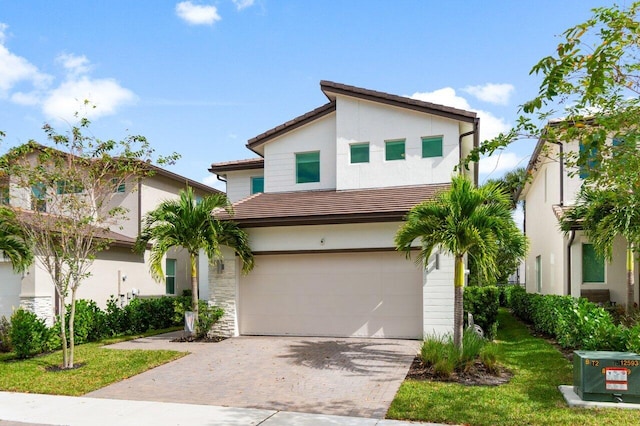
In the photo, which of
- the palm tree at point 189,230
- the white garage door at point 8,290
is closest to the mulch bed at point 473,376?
the palm tree at point 189,230

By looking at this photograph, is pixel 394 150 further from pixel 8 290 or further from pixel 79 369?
pixel 8 290

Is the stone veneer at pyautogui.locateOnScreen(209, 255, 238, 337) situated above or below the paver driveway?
above

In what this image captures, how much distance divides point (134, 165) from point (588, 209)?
11767 mm

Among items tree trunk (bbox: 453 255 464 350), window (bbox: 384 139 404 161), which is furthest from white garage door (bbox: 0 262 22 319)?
tree trunk (bbox: 453 255 464 350)

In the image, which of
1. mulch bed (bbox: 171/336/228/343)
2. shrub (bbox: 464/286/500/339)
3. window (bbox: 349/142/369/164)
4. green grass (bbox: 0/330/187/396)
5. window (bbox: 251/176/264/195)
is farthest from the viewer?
window (bbox: 251/176/264/195)

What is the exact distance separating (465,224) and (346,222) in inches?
183

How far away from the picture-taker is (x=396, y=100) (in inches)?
647

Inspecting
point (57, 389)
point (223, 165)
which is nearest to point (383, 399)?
point (57, 389)

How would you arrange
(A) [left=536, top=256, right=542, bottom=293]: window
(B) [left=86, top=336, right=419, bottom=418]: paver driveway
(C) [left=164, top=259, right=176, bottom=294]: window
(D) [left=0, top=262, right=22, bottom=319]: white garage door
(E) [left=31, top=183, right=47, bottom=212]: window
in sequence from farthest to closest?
(C) [left=164, top=259, right=176, bottom=294]: window
(A) [left=536, top=256, right=542, bottom=293]: window
(D) [left=0, top=262, right=22, bottom=319]: white garage door
(E) [left=31, top=183, right=47, bottom=212]: window
(B) [left=86, top=336, right=419, bottom=418]: paver driveway

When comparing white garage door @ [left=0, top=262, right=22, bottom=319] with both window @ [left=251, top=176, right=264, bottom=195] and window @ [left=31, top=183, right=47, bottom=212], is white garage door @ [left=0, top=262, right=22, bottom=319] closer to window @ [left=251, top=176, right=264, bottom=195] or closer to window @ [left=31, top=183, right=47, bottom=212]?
window @ [left=31, top=183, right=47, bottom=212]

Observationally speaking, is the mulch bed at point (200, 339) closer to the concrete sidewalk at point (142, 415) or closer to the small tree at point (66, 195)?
the small tree at point (66, 195)

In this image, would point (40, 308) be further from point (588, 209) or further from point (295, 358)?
point (588, 209)

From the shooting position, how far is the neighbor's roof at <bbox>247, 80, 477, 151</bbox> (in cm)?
1603

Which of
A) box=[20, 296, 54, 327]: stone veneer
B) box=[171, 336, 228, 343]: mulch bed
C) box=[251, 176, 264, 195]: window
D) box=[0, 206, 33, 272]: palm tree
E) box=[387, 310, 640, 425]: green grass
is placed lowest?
box=[171, 336, 228, 343]: mulch bed
